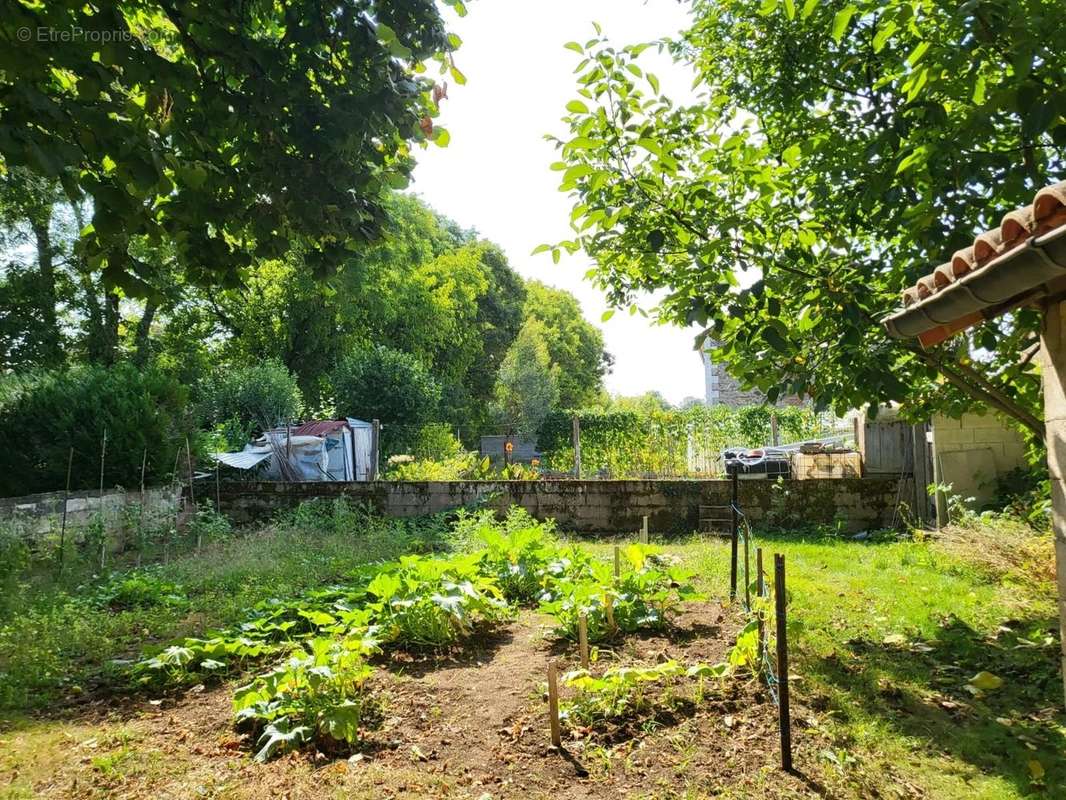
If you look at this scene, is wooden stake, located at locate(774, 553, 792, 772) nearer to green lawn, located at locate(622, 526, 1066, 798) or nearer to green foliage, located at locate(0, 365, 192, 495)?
green lawn, located at locate(622, 526, 1066, 798)

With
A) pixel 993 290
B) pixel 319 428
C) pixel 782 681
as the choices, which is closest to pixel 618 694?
pixel 782 681

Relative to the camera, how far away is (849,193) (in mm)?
4859

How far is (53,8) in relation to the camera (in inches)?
133

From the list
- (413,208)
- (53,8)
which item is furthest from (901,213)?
(413,208)

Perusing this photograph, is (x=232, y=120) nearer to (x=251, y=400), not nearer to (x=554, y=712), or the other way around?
(x=554, y=712)

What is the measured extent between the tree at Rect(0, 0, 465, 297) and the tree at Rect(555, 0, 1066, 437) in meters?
1.19

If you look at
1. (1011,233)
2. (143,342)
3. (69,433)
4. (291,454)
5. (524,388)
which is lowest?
(291,454)

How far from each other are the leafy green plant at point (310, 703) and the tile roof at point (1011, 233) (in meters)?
3.35

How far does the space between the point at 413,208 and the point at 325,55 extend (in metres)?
25.4

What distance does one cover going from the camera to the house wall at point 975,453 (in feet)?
30.4

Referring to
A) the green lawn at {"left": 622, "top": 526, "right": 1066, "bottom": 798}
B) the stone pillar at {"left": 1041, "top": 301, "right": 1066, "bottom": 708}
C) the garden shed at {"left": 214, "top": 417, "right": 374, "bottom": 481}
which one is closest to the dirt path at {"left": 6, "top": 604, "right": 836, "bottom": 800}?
the green lawn at {"left": 622, "top": 526, "right": 1066, "bottom": 798}

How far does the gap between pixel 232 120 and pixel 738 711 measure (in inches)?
171

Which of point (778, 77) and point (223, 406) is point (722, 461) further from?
point (223, 406)

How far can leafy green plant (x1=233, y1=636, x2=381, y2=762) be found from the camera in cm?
350
